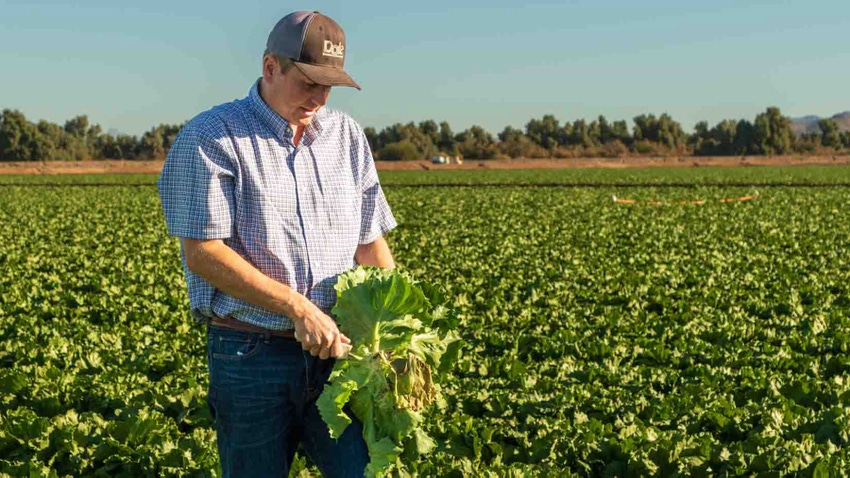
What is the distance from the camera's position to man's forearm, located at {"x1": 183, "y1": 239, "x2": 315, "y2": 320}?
280 cm

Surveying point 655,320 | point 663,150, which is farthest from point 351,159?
point 663,150

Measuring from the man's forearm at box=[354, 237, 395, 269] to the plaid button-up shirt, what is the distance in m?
0.22

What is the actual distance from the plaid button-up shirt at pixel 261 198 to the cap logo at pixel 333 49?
0.25m

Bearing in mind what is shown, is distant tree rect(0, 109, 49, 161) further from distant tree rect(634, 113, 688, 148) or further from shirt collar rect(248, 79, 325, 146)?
shirt collar rect(248, 79, 325, 146)

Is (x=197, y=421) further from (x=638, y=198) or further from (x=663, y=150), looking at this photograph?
(x=663, y=150)

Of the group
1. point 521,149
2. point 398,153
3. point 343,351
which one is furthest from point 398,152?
point 343,351

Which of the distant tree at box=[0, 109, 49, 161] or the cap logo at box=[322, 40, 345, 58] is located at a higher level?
the distant tree at box=[0, 109, 49, 161]

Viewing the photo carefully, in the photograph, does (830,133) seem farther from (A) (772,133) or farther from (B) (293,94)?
(B) (293,94)

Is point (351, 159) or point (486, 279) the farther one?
point (486, 279)

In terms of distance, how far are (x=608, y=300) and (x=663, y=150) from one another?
119 metres

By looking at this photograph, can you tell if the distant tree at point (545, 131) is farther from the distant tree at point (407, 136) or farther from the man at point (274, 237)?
the man at point (274, 237)

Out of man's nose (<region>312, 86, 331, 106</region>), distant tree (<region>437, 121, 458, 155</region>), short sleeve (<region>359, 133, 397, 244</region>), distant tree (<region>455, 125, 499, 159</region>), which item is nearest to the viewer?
man's nose (<region>312, 86, 331, 106</region>)

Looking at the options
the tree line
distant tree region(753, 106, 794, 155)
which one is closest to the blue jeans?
the tree line

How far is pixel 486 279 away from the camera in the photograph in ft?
48.0
